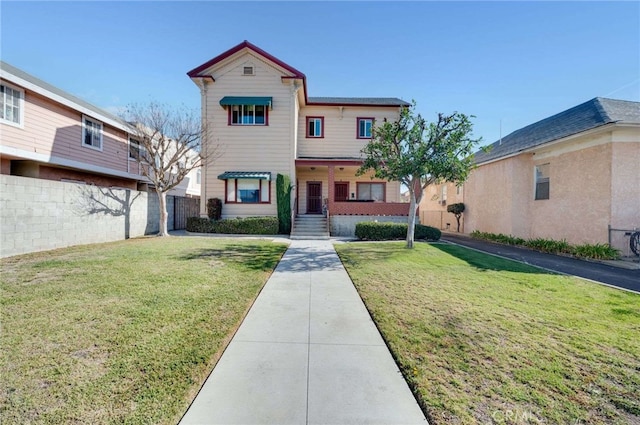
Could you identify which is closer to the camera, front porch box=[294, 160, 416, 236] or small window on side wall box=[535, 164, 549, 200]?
small window on side wall box=[535, 164, 549, 200]

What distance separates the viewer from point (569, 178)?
36.9 ft

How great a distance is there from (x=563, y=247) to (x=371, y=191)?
35.3 feet

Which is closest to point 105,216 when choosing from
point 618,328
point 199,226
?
point 199,226

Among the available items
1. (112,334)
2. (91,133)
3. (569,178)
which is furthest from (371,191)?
(112,334)

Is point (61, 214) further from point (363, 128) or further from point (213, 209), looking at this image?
point (363, 128)

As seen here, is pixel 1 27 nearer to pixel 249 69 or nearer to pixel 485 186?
pixel 249 69

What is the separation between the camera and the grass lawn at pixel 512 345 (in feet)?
7.77

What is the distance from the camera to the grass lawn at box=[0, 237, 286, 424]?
224cm

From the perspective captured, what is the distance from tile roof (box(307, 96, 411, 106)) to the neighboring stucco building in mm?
12054

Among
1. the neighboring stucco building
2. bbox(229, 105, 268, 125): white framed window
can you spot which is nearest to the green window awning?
bbox(229, 105, 268, 125): white framed window

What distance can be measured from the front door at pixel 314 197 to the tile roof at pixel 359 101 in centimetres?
568

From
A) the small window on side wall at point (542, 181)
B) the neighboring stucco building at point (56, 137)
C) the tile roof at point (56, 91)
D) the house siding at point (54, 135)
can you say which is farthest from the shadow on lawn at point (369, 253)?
the tile roof at point (56, 91)

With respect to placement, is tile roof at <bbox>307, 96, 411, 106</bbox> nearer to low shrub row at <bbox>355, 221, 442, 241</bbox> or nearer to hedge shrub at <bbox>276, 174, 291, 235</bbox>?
hedge shrub at <bbox>276, 174, 291, 235</bbox>

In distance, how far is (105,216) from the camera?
11.4 m
